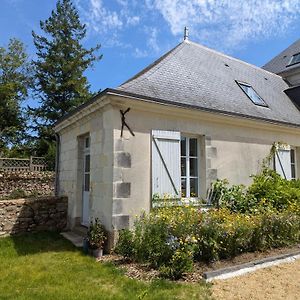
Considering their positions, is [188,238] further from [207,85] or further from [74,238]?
[207,85]

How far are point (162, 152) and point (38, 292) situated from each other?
344cm

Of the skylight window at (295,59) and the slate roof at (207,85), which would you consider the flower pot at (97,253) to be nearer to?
the slate roof at (207,85)

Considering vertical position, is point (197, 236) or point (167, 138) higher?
point (167, 138)

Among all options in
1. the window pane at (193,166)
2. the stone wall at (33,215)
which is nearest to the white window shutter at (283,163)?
the window pane at (193,166)

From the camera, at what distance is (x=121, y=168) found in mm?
5730

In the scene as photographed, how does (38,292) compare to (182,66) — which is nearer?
(38,292)

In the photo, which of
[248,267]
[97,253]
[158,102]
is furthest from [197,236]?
[158,102]

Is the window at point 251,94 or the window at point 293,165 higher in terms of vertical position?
the window at point 251,94

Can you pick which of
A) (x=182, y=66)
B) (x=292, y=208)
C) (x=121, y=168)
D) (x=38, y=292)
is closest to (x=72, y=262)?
(x=38, y=292)

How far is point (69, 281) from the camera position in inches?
166

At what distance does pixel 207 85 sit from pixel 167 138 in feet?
8.86

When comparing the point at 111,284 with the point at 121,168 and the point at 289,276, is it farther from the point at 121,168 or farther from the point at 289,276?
the point at 289,276

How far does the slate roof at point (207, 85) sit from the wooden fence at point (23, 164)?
869 cm

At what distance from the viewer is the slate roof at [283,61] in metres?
14.6
